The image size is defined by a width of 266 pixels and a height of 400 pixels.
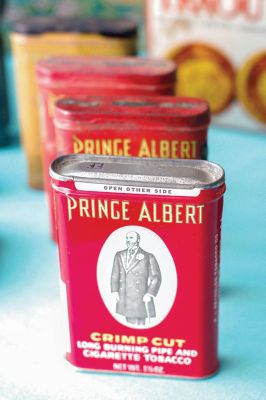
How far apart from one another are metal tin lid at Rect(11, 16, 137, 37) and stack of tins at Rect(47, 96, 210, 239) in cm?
42

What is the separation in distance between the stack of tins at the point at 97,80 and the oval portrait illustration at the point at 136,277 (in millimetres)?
405

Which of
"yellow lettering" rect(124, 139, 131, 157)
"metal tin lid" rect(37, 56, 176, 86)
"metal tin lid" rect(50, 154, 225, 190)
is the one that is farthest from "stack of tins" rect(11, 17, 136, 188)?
"metal tin lid" rect(50, 154, 225, 190)

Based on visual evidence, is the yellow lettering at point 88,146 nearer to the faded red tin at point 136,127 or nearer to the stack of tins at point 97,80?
the faded red tin at point 136,127

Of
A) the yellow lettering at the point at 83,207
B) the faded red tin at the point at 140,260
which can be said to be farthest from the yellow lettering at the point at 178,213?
the yellow lettering at the point at 83,207

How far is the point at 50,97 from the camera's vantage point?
1217 mm

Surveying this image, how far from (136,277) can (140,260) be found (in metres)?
0.02

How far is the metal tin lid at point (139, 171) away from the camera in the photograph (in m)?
0.82

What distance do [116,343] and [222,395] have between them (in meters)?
0.15

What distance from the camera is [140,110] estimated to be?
41.3 inches

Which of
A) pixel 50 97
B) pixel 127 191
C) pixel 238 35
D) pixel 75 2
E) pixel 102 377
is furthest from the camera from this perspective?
pixel 75 2

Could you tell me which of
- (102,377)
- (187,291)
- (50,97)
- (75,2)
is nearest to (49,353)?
(102,377)

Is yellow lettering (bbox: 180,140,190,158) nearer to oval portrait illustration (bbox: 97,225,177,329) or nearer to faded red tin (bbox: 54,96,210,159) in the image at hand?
faded red tin (bbox: 54,96,210,159)

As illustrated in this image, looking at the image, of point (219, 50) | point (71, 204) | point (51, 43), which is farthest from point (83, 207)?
point (219, 50)

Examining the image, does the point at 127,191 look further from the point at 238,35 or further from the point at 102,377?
the point at 238,35
